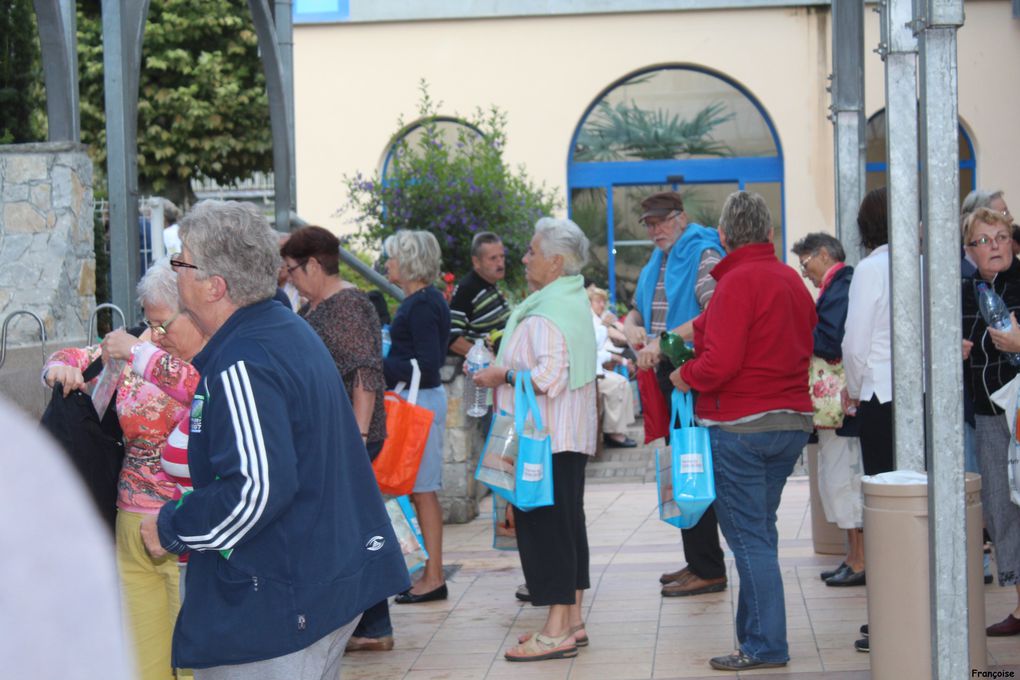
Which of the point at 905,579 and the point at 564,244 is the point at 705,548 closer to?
the point at 564,244

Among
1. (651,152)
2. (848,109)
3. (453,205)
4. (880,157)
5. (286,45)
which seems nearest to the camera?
(848,109)

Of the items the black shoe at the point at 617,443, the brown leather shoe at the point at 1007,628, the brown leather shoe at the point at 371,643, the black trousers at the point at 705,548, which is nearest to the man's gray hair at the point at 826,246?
the black trousers at the point at 705,548

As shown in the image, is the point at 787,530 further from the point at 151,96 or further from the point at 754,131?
the point at 151,96

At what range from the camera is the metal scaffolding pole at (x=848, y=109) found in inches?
335

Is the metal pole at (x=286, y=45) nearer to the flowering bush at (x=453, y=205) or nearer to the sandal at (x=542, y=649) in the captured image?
the flowering bush at (x=453, y=205)

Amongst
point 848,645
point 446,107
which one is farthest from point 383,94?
point 848,645

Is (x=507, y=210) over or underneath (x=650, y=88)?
underneath

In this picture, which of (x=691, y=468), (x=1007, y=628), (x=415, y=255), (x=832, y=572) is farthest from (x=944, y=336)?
(x=832, y=572)

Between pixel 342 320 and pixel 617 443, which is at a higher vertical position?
pixel 342 320

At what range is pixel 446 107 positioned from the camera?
2072cm

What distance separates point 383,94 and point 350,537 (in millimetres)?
18050

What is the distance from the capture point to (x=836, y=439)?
7609 mm

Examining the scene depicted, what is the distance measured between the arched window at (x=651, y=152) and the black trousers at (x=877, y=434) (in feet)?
46.2

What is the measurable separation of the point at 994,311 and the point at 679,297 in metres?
1.71
